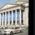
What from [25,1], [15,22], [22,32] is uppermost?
[25,1]

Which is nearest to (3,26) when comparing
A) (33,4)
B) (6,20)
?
(6,20)

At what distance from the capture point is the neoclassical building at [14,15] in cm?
170

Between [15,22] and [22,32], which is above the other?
[15,22]

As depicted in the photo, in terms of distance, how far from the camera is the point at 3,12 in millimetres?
1720

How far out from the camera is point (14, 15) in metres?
1.72

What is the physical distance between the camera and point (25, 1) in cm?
171

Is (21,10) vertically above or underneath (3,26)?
above

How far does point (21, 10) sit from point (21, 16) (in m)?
0.08

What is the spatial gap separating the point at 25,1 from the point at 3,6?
11.3 inches

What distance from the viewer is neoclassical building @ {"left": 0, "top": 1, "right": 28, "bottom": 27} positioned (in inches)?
66.9

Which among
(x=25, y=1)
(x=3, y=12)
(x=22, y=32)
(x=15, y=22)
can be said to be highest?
(x=25, y=1)

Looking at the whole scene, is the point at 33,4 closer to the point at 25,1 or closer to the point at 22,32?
the point at 25,1

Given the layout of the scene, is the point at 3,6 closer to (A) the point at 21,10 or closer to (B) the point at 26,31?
(A) the point at 21,10

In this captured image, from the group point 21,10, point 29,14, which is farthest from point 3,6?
point 29,14
